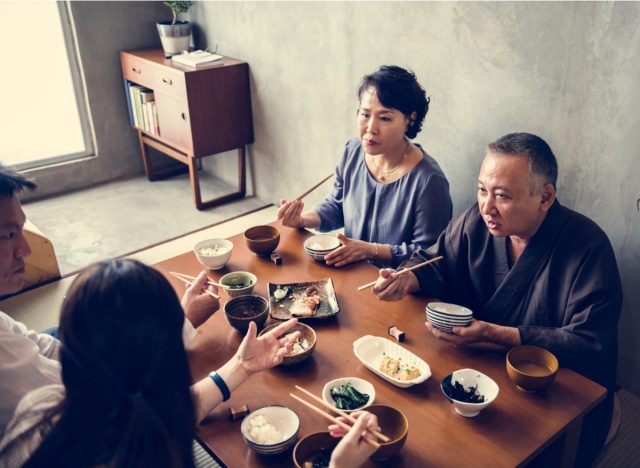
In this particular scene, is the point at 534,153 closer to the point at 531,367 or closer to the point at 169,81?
the point at 531,367

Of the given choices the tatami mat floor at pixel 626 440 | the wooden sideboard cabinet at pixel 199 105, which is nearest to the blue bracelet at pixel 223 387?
the tatami mat floor at pixel 626 440

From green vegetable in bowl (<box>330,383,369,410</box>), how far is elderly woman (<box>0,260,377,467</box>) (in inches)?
17.6

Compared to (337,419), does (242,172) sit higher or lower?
lower

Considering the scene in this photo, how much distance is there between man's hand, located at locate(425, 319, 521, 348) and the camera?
166 cm

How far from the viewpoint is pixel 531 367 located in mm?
Answer: 1593

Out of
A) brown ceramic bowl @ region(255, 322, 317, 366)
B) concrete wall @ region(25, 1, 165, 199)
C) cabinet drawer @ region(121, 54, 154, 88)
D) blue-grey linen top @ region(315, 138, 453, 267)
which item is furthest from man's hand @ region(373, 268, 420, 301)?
concrete wall @ region(25, 1, 165, 199)

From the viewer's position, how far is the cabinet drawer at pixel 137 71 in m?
4.46

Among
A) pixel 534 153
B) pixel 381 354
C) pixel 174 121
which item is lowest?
pixel 174 121

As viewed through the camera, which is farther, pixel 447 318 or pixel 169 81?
pixel 169 81

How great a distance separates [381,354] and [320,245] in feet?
2.29

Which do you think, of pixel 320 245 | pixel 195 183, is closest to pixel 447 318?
pixel 320 245

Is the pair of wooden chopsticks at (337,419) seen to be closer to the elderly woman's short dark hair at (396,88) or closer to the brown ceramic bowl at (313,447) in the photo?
the brown ceramic bowl at (313,447)

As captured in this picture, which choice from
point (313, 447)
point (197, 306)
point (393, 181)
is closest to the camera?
point (313, 447)

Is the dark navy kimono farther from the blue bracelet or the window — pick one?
the window
